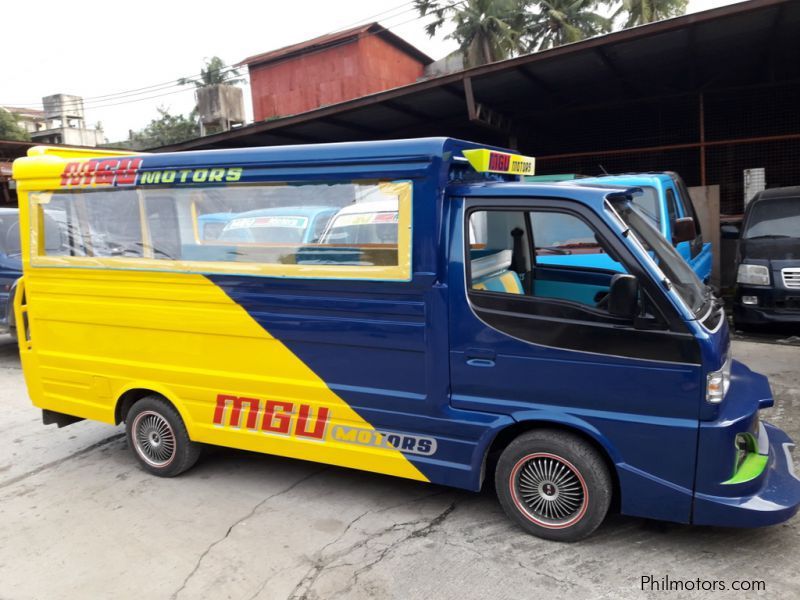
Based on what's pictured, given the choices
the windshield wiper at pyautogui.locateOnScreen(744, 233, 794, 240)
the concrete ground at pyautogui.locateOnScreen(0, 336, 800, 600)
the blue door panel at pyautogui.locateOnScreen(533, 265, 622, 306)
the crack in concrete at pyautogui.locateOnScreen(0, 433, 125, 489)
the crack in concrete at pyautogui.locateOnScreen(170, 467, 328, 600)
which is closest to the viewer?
the concrete ground at pyautogui.locateOnScreen(0, 336, 800, 600)

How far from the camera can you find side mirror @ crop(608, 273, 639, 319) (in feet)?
9.78

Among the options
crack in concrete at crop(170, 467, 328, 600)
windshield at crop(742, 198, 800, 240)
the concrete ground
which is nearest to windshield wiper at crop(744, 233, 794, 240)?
windshield at crop(742, 198, 800, 240)

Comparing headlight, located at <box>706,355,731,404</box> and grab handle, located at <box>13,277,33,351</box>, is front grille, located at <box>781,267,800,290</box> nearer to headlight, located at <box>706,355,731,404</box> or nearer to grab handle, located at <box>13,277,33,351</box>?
headlight, located at <box>706,355,731,404</box>

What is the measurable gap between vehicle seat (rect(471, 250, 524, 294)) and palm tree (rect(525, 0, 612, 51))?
2786cm

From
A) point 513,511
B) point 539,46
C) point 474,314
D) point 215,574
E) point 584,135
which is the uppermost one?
point 539,46

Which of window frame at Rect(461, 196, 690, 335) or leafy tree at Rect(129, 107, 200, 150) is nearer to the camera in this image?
window frame at Rect(461, 196, 690, 335)

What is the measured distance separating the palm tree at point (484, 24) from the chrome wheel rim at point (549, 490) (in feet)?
92.5

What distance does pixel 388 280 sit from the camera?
3.52 m

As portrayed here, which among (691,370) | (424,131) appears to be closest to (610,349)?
(691,370)

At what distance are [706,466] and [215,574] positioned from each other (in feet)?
8.51

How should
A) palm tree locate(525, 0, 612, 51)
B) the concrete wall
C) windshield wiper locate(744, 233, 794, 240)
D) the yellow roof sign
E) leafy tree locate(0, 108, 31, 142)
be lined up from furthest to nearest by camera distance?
1. leafy tree locate(0, 108, 31, 142)
2. palm tree locate(525, 0, 612, 51)
3. the concrete wall
4. windshield wiper locate(744, 233, 794, 240)
5. the yellow roof sign

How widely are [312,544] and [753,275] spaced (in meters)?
6.68

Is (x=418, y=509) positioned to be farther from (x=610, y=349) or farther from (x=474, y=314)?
(x=610, y=349)

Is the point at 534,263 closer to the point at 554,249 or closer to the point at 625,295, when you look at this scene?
the point at 554,249
